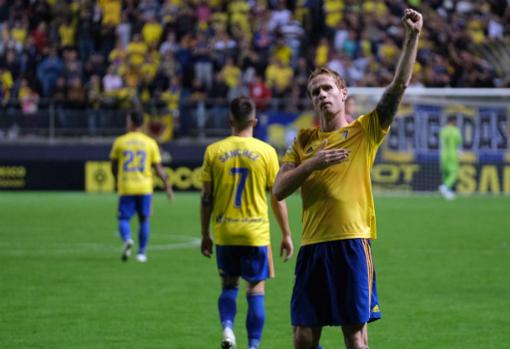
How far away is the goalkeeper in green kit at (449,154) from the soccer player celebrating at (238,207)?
19.6m

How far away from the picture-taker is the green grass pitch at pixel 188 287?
9.90 meters

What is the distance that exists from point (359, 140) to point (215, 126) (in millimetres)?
22948

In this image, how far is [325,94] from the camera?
6.43 m

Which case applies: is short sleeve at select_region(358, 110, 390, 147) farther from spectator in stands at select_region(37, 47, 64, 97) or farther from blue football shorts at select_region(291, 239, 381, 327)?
spectator in stands at select_region(37, 47, 64, 97)

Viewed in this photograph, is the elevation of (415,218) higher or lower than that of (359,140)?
lower

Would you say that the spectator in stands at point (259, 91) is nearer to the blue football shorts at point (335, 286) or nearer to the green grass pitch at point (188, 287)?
the green grass pitch at point (188, 287)

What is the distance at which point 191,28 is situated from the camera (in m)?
33.2

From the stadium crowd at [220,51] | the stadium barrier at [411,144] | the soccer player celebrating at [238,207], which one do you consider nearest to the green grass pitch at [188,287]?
the soccer player celebrating at [238,207]

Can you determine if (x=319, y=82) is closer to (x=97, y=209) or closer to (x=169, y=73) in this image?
(x=97, y=209)

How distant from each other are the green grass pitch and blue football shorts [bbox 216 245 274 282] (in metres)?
0.72

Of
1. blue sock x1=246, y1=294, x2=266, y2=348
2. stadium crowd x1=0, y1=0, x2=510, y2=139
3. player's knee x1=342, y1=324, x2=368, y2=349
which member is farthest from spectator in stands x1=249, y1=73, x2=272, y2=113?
player's knee x1=342, y1=324, x2=368, y2=349

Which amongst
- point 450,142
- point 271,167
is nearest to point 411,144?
point 450,142

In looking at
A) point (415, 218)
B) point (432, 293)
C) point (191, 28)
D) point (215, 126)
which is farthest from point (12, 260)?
point (191, 28)

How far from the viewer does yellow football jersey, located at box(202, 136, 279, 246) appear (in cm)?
915
